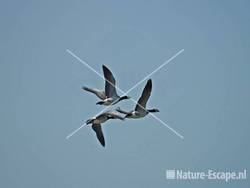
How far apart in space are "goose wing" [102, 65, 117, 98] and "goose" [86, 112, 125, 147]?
907mm

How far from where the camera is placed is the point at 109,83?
3300cm

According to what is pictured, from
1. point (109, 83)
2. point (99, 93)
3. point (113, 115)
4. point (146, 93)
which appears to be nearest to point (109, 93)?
point (109, 83)

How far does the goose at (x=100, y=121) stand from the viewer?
32.1m

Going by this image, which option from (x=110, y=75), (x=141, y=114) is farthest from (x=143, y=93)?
(x=110, y=75)

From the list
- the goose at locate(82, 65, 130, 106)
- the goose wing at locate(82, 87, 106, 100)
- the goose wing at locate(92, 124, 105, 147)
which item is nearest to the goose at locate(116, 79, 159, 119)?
the goose at locate(82, 65, 130, 106)

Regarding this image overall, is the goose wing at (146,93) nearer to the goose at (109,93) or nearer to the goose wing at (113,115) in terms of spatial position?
the goose wing at (113,115)

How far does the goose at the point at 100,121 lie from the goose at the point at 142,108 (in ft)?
1.52

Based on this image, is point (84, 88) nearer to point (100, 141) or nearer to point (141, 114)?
point (100, 141)

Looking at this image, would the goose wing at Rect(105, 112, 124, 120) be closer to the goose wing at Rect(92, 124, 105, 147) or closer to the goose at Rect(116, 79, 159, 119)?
the goose at Rect(116, 79, 159, 119)

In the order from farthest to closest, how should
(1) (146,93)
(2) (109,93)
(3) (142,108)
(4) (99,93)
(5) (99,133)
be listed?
1. (5) (99,133)
2. (4) (99,93)
3. (2) (109,93)
4. (3) (142,108)
5. (1) (146,93)

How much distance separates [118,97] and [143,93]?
2266mm

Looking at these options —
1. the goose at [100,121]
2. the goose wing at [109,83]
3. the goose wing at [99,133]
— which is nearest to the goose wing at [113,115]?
the goose at [100,121]

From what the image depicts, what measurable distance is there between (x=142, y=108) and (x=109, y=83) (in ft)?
9.18

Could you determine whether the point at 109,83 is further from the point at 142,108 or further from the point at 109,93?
the point at 142,108
